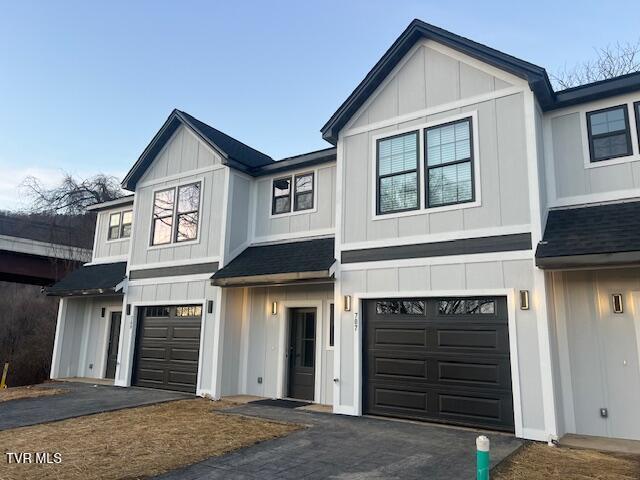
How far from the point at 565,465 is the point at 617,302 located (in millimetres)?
3077

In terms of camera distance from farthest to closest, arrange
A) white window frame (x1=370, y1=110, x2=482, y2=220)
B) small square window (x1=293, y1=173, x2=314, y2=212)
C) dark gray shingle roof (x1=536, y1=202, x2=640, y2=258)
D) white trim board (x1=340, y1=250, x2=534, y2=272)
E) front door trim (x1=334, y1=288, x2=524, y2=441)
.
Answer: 1. small square window (x1=293, y1=173, x2=314, y2=212)
2. white window frame (x1=370, y1=110, x2=482, y2=220)
3. white trim board (x1=340, y1=250, x2=534, y2=272)
4. front door trim (x1=334, y1=288, x2=524, y2=441)
5. dark gray shingle roof (x1=536, y1=202, x2=640, y2=258)

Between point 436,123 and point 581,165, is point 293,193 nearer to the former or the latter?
point 436,123

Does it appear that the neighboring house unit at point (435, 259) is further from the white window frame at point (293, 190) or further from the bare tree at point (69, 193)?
the bare tree at point (69, 193)

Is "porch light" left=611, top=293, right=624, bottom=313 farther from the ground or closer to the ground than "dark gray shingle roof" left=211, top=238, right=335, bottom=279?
closer to the ground

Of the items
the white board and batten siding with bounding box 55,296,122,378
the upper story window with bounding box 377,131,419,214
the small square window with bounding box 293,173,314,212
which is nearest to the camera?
the upper story window with bounding box 377,131,419,214

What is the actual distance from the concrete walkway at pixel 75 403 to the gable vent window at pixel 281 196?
204 inches

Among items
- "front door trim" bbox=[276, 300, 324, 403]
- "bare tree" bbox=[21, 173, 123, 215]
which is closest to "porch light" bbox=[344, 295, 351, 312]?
"front door trim" bbox=[276, 300, 324, 403]

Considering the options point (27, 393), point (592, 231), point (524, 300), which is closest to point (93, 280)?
point (27, 393)

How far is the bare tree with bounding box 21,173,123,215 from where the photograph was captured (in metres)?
20.6

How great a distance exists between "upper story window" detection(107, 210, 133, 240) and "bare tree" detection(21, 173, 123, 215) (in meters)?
6.06

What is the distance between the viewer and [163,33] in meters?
16.8

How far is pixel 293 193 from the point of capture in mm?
11289

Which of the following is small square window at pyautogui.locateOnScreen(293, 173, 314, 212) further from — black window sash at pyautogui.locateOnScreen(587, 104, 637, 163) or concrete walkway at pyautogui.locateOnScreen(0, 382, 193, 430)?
black window sash at pyautogui.locateOnScreen(587, 104, 637, 163)

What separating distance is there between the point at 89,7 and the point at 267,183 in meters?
9.05
